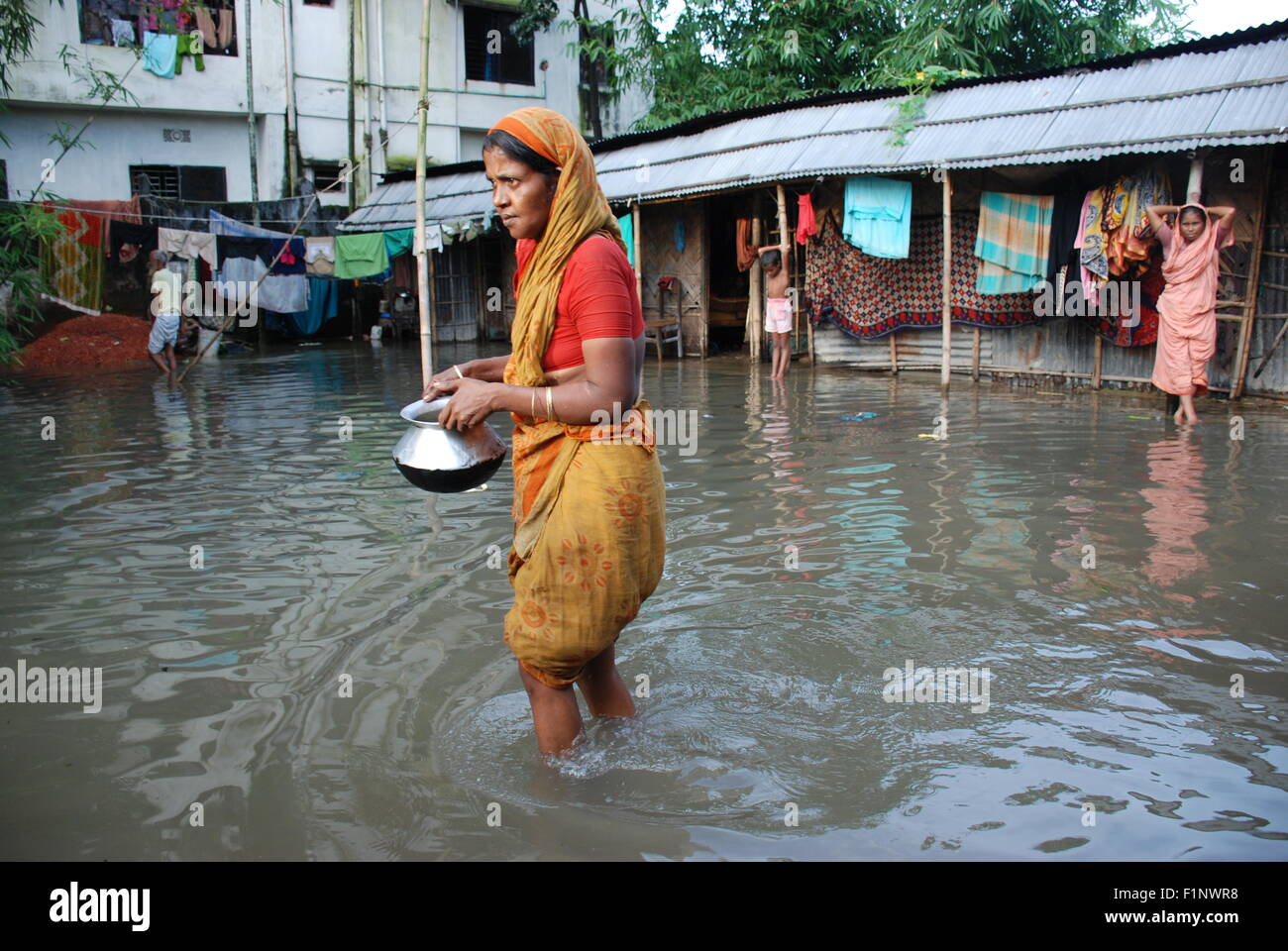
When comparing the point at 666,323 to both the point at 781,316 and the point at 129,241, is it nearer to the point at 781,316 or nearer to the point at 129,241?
the point at 781,316

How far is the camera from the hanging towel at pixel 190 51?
21.1m

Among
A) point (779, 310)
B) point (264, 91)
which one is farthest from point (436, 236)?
point (779, 310)

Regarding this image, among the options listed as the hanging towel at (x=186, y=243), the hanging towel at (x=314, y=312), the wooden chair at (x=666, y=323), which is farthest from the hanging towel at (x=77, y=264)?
the wooden chair at (x=666, y=323)

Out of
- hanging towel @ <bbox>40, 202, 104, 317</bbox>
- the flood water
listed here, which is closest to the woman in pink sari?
the flood water

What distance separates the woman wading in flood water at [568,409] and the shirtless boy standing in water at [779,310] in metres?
10.7

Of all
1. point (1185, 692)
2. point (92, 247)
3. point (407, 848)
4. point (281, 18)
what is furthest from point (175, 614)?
point (281, 18)

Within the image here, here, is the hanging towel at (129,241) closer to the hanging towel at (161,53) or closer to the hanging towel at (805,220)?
the hanging towel at (161,53)

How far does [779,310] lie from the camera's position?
43.4 feet

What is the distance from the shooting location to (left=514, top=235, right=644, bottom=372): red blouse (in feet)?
8.38

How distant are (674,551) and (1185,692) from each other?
8.36 feet

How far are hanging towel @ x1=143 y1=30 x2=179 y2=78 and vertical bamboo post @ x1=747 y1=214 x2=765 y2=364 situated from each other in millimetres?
13399

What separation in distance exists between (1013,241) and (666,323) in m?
6.29

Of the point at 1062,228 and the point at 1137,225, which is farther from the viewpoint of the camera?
the point at 1062,228

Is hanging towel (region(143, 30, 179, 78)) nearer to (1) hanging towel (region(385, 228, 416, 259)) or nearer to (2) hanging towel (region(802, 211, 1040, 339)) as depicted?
(1) hanging towel (region(385, 228, 416, 259))
